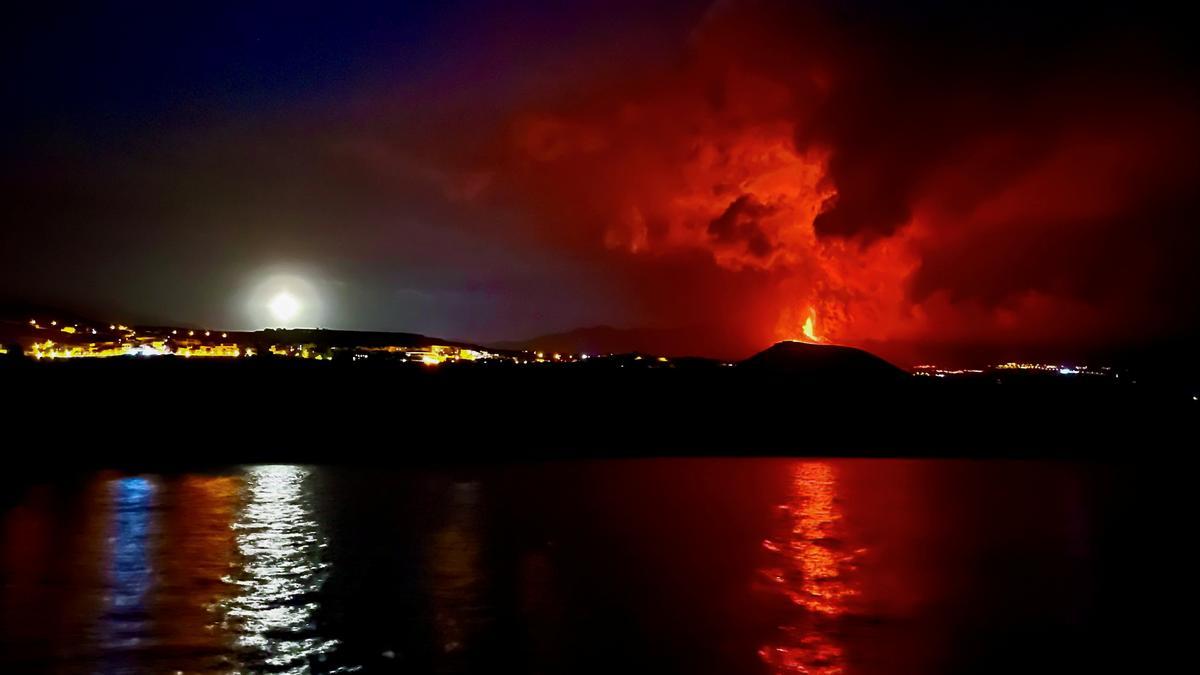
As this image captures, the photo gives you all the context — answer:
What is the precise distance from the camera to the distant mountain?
4928 cm

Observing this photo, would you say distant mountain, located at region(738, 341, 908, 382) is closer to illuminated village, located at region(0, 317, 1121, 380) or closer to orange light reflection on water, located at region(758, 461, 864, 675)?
illuminated village, located at region(0, 317, 1121, 380)

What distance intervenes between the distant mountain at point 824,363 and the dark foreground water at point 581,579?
2661 centimetres

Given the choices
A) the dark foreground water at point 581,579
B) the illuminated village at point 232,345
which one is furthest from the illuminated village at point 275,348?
the dark foreground water at point 581,579

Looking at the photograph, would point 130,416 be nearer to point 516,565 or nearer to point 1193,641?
point 516,565

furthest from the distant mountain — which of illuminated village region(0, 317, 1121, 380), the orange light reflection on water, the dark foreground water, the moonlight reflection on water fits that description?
the moonlight reflection on water

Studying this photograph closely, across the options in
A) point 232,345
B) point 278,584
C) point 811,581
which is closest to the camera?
point 278,584

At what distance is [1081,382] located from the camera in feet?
172

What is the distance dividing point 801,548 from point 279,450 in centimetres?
2040

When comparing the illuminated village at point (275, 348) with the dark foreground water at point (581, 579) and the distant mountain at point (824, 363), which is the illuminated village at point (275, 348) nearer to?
the distant mountain at point (824, 363)

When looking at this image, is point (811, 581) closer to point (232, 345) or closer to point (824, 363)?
point (824, 363)

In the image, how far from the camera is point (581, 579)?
1297cm

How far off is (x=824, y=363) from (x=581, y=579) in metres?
40.9

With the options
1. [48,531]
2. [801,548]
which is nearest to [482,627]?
[801,548]

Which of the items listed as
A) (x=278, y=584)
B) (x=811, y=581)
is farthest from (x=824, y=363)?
(x=278, y=584)
